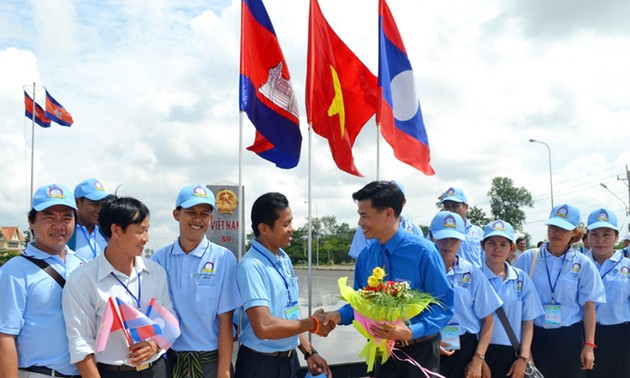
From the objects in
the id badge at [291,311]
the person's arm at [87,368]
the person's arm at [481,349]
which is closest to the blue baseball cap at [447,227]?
the person's arm at [481,349]

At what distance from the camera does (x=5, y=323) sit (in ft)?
9.39

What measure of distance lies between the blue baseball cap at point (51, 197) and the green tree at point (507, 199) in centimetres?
6024

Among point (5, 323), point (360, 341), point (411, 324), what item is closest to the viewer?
point (5, 323)

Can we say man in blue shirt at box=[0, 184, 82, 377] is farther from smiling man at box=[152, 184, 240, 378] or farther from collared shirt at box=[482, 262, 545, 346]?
collared shirt at box=[482, 262, 545, 346]

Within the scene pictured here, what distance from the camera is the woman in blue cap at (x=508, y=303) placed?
4262mm

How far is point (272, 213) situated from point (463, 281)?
1598mm

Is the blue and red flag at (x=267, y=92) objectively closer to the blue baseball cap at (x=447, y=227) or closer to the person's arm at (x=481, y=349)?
the blue baseball cap at (x=447, y=227)

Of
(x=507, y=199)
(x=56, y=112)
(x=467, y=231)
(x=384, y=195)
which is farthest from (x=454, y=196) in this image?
(x=507, y=199)

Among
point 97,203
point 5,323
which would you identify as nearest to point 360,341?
point 97,203

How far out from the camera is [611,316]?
5234mm

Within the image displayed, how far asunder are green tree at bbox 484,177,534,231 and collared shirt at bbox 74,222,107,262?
2323 inches

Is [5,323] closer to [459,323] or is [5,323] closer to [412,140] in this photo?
[459,323]

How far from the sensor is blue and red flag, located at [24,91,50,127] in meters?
19.9

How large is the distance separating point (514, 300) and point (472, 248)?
4.38 feet
